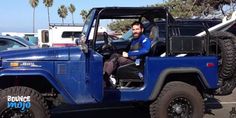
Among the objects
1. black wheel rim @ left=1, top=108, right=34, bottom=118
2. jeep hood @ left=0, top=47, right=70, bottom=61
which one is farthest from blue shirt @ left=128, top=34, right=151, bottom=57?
black wheel rim @ left=1, top=108, right=34, bottom=118

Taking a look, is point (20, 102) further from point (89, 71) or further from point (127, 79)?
point (127, 79)

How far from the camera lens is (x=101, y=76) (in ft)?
22.0

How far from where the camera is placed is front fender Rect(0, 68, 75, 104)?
6402 mm

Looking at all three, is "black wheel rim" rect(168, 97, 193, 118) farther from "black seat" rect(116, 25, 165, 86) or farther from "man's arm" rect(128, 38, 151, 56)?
"man's arm" rect(128, 38, 151, 56)

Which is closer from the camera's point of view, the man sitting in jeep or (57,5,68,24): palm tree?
the man sitting in jeep

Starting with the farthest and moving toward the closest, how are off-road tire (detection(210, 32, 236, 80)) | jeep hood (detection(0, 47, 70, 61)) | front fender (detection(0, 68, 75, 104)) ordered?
off-road tire (detection(210, 32, 236, 80)) → jeep hood (detection(0, 47, 70, 61)) → front fender (detection(0, 68, 75, 104))

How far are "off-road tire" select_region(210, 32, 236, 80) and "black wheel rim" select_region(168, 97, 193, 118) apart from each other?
0.97 metres

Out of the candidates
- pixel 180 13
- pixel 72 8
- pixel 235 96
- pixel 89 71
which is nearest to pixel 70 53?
pixel 89 71

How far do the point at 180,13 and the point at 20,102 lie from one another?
23.4 meters

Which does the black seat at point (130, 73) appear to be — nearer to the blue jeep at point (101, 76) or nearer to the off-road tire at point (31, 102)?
the blue jeep at point (101, 76)

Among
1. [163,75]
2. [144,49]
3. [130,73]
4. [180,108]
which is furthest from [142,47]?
[180,108]

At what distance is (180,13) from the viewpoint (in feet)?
94.9

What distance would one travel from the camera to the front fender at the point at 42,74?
6.40 metres

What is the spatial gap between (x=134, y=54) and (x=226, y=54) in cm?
161
